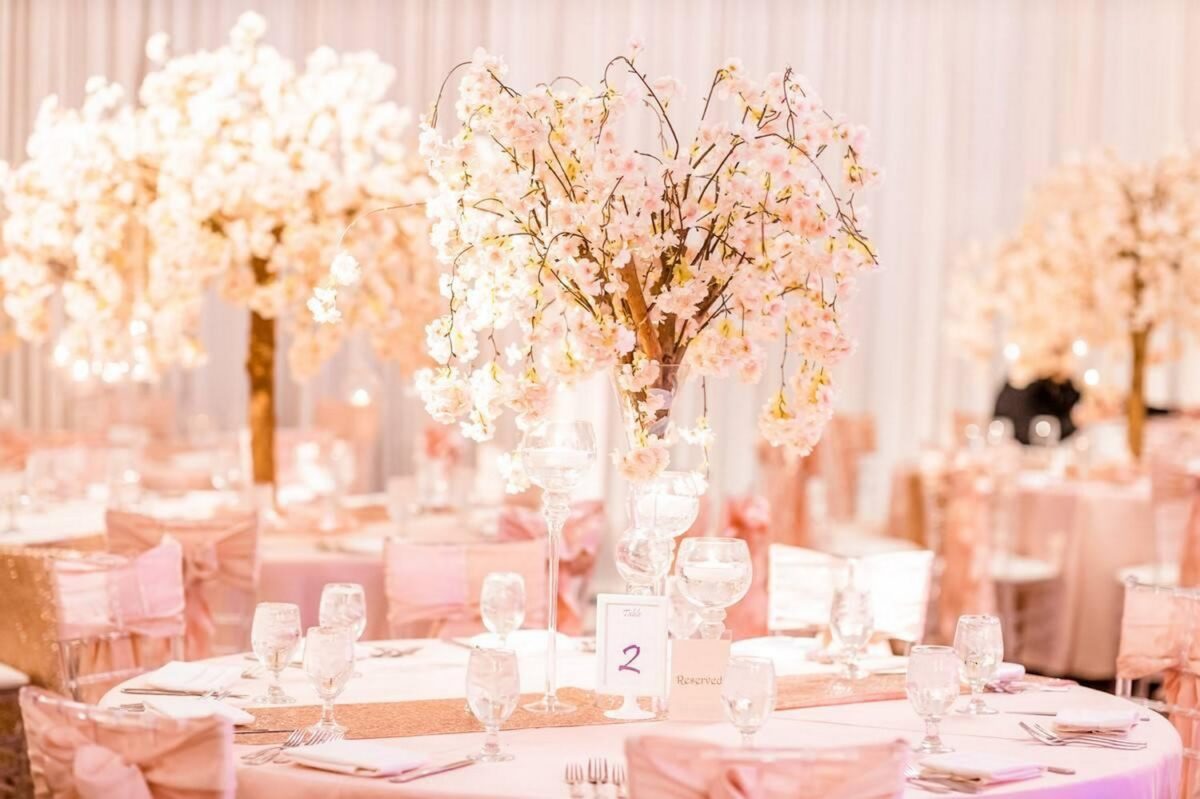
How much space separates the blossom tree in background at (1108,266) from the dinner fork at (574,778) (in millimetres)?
5328

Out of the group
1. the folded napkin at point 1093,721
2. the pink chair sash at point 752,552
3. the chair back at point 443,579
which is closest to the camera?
the folded napkin at point 1093,721

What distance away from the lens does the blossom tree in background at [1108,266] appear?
7.39 meters

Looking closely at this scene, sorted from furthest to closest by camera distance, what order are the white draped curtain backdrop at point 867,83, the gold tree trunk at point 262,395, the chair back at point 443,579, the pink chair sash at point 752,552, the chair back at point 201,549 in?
the white draped curtain backdrop at point 867,83, the gold tree trunk at point 262,395, the pink chair sash at point 752,552, the chair back at point 201,549, the chair back at point 443,579

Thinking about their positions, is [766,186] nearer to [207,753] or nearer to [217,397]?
[207,753]

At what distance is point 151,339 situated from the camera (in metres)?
5.27

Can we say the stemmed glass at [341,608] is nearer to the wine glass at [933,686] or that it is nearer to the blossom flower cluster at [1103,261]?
the wine glass at [933,686]

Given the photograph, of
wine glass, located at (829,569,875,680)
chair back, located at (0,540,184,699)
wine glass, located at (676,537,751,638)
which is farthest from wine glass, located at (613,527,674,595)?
chair back, located at (0,540,184,699)

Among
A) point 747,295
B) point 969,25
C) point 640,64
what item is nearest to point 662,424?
point 747,295

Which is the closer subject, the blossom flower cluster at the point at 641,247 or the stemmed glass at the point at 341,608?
the blossom flower cluster at the point at 641,247

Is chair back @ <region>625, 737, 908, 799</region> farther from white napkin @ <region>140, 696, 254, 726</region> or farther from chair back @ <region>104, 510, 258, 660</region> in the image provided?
chair back @ <region>104, 510, 258, 660</region>

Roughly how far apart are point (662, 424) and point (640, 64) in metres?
6.02

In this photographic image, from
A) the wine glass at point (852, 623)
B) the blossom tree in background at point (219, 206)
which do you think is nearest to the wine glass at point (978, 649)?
the wine glass at point (852, 623)

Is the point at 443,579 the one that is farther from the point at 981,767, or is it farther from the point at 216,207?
the point at 981,767

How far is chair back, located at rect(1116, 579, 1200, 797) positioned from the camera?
3.71m
